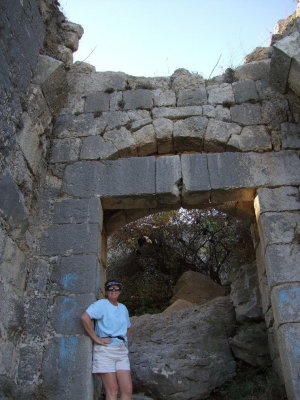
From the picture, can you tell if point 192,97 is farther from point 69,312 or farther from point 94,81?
point 69,312

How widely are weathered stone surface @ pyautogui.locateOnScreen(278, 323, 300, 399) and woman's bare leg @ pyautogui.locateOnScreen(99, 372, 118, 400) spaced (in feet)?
5.08

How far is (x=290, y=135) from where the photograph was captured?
190 inches

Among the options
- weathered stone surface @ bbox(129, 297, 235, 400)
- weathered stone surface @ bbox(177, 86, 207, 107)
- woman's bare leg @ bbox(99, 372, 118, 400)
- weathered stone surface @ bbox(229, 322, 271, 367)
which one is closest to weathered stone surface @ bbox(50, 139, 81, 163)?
weathered stone surface @ bbox(177, 86, 207, 107)

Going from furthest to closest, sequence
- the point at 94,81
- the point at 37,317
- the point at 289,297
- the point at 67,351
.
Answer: the point at 94,81
the point at 37,317
the point at 289,297
the point at 67,351

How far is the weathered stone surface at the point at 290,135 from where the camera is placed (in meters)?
4.76

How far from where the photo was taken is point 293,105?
4941 millimetres

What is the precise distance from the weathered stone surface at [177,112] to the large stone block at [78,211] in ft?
4.66

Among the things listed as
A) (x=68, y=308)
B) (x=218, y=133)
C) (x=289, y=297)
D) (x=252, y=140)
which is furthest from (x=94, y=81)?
(x=289, y=297)

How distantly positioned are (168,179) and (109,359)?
1.99 metres

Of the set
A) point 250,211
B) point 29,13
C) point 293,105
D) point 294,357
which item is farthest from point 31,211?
point 293,105

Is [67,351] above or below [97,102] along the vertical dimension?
below

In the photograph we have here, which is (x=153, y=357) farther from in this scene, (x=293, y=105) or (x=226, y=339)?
(x=293, y=105)

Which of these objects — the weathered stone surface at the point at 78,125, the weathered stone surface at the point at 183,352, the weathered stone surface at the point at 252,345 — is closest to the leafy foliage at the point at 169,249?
the weathered stone surface at the point at 183,352

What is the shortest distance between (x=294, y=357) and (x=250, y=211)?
190 centimetres
